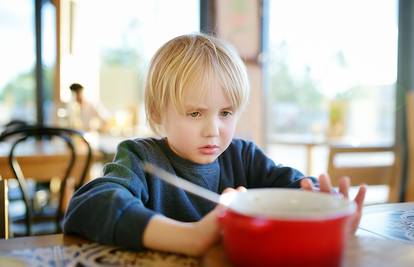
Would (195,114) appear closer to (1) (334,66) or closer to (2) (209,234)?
(2) (209,234)

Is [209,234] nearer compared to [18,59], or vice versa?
[209,234]

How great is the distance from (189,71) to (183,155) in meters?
0.18

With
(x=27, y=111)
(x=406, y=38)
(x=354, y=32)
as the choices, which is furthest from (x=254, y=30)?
(x=27, y=111)

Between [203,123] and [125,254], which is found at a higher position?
[203,123]

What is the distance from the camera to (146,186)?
31.1 inches

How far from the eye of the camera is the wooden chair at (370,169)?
107 inches

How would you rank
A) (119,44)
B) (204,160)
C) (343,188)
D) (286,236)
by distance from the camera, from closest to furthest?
(286,236) → (343,188) → (204,160) → (119,44)

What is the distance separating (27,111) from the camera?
14.1ft

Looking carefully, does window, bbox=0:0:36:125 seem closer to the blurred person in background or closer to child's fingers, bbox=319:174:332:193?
the blurred person in background

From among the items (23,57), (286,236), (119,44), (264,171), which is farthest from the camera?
(119,44)

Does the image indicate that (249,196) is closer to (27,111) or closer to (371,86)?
(371,86)

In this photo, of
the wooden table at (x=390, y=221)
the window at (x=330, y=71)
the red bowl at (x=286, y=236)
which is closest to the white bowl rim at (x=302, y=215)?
the red bowl at (x=286, y=236)

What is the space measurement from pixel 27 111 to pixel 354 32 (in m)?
3.15

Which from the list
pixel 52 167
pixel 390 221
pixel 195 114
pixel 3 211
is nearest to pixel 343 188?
pixel 390 221
